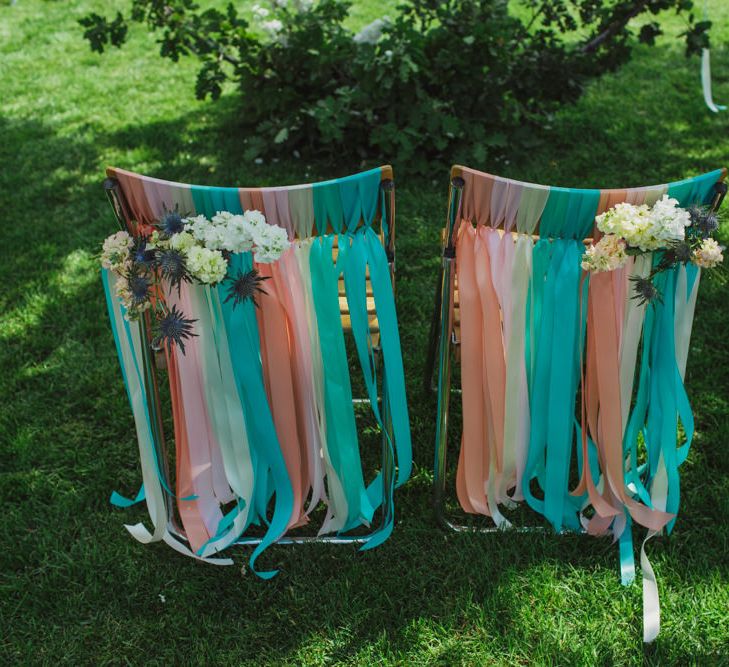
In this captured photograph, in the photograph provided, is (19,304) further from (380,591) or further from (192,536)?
(380,591)

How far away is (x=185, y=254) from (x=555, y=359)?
964 mm

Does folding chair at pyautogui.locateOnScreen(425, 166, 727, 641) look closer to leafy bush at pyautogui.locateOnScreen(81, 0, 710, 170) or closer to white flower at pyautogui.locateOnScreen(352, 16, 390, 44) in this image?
leafy bush at pyautogui.locateOnScreen(81, 0, 710, 170)

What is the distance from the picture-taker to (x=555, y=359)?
1927mm

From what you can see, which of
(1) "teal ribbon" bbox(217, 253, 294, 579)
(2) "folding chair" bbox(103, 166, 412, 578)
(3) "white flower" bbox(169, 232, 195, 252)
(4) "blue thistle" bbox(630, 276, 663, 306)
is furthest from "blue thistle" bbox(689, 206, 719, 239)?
(3) "white flower" bbox(169, 232, 195, 252)

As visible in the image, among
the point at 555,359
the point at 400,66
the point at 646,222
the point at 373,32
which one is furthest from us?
the point at 373,32

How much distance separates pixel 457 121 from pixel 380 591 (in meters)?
2.48

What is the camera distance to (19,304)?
3.17 m

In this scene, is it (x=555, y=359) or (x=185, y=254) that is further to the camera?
(x=555, y=359)

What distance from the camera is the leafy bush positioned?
3.71 m

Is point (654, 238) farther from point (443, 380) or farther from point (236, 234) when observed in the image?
point (236, 234)

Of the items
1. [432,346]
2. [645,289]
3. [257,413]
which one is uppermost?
[645,289]

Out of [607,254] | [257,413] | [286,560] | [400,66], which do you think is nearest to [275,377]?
[257,413]

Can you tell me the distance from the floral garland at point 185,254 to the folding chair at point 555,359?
48cm

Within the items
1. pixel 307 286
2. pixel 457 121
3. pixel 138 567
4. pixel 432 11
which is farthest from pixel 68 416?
pixel 432 11
